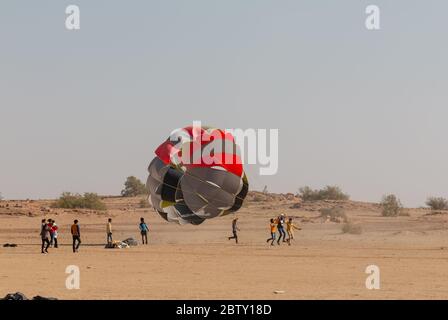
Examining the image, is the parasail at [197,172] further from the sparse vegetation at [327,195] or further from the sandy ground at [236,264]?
the sparse vegetation at [327,195]

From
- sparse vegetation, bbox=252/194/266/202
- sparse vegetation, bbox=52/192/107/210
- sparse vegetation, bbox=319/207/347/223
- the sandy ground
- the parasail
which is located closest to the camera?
the sandy ground

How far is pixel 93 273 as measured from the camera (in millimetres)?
24156

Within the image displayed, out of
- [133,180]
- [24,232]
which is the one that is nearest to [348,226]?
[24,232]

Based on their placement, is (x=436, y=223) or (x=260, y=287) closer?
(x=260, y=287)

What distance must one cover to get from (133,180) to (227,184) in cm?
8156

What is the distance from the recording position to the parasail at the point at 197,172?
37.7 m

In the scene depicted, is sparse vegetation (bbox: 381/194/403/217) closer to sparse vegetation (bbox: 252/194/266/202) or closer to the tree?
sparse vegetation (bbox: 252/194/266/202)

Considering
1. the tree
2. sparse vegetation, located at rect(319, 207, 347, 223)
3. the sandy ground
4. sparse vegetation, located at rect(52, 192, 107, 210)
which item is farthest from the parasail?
the tree

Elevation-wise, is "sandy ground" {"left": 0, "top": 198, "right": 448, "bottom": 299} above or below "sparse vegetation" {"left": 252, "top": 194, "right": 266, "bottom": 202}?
below

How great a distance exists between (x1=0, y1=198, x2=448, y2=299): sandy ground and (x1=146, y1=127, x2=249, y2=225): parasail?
6.91 feet

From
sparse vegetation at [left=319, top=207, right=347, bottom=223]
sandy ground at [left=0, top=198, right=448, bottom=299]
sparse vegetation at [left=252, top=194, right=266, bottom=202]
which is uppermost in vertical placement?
sparse vegetation at [left=252, top=194, right=266, bottom=202]

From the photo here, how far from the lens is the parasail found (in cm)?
3772

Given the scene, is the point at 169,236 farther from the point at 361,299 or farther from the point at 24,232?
the point at 361,299

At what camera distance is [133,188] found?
118 m
